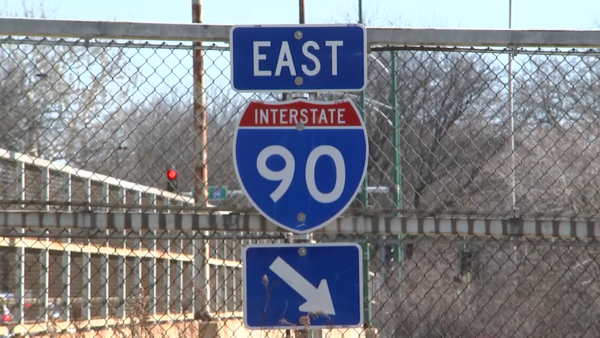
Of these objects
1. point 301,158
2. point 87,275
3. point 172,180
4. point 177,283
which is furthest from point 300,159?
point 177,283

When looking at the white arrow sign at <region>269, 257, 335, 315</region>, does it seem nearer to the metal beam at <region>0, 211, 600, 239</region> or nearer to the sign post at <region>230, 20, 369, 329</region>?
the sign post at <region>230, 20, 369, 329</region>

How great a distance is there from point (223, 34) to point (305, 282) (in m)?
1.24

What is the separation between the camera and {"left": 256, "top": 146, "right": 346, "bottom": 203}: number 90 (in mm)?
3850

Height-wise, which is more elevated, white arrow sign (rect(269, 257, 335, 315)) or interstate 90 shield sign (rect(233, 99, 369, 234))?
interstate 90 shield sign (rect(233, 99, 369, 234))

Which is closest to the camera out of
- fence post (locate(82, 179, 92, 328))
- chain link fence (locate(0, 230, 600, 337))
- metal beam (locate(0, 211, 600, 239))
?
metal beam (locate(0, 211, 600, 239))

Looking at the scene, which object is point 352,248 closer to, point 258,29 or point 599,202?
point 258,29

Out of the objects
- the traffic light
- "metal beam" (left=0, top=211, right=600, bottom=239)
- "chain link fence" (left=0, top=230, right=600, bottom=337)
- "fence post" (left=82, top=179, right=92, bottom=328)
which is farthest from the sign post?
the traffic light

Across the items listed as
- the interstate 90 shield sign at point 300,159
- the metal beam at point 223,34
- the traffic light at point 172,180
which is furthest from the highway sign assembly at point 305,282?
the traffic light at point 172,180

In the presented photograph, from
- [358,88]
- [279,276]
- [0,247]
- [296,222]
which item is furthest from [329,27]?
[0,247]

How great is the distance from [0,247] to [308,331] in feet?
20.5

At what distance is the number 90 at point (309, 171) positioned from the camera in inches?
152

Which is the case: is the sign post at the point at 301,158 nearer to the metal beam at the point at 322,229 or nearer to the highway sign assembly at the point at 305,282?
the highway sign assembly at the point at 305,282

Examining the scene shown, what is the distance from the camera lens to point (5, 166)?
9641mm

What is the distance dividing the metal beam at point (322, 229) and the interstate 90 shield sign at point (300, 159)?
0.35 m
